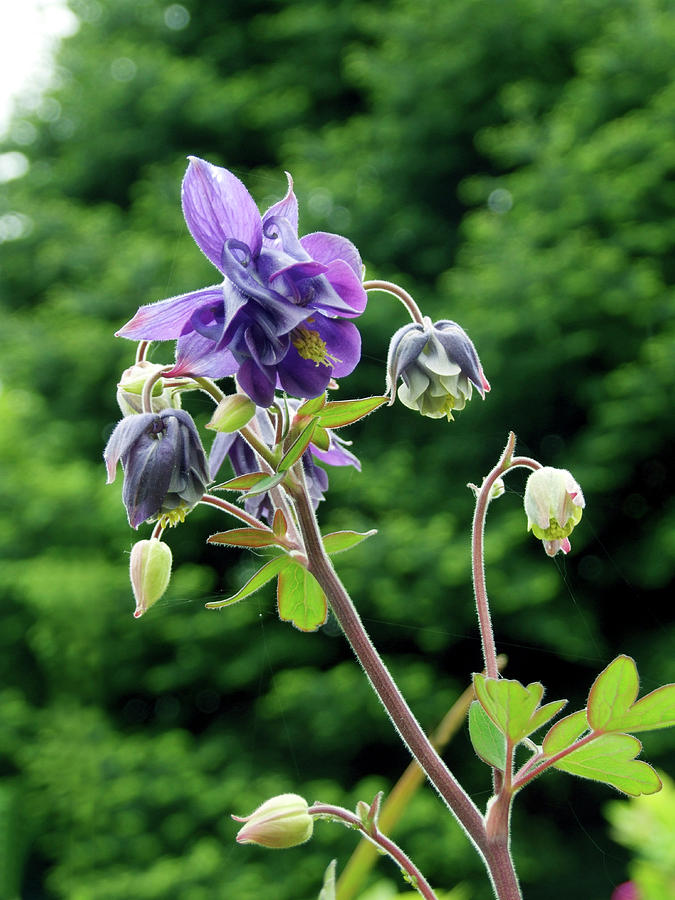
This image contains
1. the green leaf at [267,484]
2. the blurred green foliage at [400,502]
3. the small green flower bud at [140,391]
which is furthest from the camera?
the blurred green foliage at [400,502]

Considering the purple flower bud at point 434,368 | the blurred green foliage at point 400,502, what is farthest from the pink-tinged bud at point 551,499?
the blurred green foliage at point 400,502

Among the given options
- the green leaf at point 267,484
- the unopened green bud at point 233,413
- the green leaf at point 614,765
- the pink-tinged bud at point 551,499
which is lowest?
the green leaf at point 614,765

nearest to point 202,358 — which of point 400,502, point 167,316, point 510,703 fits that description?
point 167,316

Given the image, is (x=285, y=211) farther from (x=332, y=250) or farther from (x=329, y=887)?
(x=329, y=887)

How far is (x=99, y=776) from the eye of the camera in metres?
3.07

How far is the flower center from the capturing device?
54 cm

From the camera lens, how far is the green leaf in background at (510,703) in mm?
506

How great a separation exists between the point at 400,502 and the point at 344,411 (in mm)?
2557

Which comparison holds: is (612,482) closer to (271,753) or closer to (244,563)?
(244,563)

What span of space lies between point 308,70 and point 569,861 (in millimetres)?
3592

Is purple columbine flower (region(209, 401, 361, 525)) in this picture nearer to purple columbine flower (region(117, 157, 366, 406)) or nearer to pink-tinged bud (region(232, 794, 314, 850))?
purple columbine flower (region(117, 157, 366, 406))

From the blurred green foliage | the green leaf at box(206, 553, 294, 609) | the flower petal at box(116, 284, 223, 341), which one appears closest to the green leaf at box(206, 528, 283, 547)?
the green leaf at box(206, 553, 294, 609)

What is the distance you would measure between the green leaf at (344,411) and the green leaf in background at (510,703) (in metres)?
0.16

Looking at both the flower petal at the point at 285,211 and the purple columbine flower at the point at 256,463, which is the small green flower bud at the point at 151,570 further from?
the flower petal at the point at 285,211
